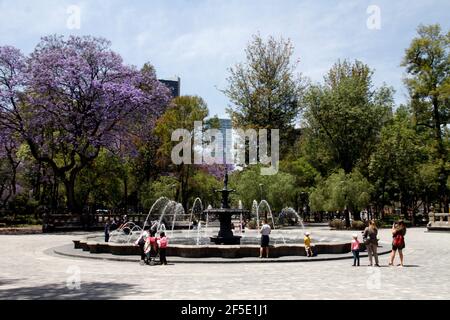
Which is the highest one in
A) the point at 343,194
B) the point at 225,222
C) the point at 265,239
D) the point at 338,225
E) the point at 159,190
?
the point at 159,190

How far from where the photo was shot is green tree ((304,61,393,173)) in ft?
166

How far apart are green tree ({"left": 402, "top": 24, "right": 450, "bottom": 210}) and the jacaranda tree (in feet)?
100

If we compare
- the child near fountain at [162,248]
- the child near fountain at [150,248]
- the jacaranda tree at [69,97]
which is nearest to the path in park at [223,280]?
the child near fountain at [150,248]

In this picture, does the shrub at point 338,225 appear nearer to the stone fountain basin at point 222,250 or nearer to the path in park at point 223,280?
the stone fountain basin at point 222,250

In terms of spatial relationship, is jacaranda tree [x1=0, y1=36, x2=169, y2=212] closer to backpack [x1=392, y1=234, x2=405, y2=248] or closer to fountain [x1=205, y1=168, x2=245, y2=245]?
fountain [x1=205, y1=168, x2=245, y2=245]

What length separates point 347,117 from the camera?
5053 cm

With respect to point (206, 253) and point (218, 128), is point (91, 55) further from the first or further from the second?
point (206, 253)

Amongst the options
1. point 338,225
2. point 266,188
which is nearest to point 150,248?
point 266,188

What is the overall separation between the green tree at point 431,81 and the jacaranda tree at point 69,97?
3060 centimetres

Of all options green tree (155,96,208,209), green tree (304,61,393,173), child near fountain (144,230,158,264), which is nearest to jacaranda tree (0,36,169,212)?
green tree (155,96,208,209)

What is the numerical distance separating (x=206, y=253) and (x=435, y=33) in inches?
1833

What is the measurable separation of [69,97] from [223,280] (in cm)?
3571

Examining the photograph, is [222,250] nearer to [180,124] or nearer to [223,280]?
[223,280]

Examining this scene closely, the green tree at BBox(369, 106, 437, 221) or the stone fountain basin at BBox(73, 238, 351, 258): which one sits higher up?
the green tree at BBox(369, 106, 437, 221)
